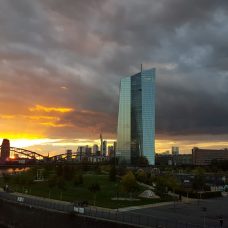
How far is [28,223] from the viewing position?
63688mm

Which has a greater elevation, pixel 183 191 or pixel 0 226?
pixel 183 191

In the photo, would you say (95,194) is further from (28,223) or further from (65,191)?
(28,223)

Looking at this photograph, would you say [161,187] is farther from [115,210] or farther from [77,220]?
[77,220]

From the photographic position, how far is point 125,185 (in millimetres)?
80875

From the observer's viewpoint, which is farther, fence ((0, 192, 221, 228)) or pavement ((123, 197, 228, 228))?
pavement ((123, 197, 228, 228))

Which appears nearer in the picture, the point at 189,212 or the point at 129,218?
the point at 129,218

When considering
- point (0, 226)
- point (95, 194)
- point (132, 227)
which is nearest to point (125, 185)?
point (95, 194)

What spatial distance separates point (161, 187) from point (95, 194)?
526 inches

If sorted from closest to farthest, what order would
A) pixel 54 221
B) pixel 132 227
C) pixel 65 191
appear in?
pixel 132 227, pixel 54 221, pixel 65 191

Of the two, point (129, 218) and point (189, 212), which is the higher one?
point (129, 218)

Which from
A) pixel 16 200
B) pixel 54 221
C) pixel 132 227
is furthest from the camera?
pixel 16 200

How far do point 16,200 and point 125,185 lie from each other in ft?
71.9

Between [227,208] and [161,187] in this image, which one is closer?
[227,208]

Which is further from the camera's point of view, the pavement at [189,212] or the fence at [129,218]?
the pavement at [189,212]
